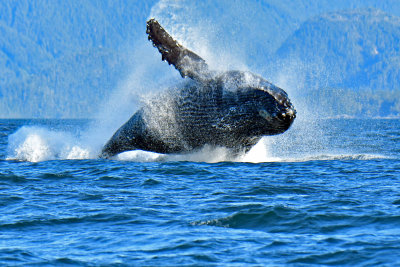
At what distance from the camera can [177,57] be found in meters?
13.6

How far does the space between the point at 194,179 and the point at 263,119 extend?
6.34 feet

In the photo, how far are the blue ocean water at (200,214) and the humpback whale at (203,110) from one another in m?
0.75

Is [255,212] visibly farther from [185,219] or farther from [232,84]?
[232,84]

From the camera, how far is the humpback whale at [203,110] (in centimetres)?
1258

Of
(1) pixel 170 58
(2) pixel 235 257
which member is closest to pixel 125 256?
(2) pixel 235 257

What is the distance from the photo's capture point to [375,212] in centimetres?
967

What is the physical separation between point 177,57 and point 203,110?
49.5 inches

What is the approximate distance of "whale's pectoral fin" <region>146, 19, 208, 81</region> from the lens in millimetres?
13422

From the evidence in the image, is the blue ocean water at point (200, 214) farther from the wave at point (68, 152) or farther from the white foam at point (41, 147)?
the white foam at point (41, 147)

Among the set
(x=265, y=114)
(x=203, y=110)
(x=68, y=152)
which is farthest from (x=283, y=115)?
(x=68, y=152)

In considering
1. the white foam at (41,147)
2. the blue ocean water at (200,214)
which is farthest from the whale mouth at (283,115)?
the white foam at (41,147)

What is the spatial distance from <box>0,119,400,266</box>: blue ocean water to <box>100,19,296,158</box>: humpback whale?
2.46ft

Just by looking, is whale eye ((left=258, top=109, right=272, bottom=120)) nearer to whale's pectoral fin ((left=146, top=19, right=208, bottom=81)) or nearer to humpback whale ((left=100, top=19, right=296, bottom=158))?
humpback whale ((left=100, top=19, right=296, bottom=158))

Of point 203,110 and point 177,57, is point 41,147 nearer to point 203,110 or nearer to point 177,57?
point 177,57
